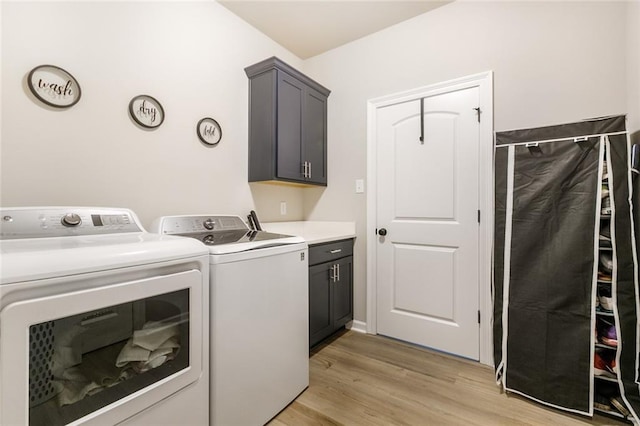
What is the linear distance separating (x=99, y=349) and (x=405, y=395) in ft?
5.21

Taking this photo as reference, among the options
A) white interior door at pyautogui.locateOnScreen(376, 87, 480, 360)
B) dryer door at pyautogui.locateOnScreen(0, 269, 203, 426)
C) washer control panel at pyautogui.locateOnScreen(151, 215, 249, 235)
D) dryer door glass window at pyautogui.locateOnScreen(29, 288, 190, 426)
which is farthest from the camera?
white interior door at pyautogui.locateOnScreen(376, 87, 480, 360)

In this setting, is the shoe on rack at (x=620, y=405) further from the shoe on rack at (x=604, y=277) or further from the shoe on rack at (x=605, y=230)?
the shoe on rack at (x=605, y=230)

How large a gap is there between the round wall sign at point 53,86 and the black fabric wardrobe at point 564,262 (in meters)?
2.43

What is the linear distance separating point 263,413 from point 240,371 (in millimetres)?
313

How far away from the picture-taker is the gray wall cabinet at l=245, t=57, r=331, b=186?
87.9 inches

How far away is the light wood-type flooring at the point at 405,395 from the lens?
1486mm

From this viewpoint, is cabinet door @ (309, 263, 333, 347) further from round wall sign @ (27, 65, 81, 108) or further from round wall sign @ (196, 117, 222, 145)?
round wall sign @ (27, 65, 81, 108)

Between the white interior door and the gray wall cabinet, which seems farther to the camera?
the gray wall cabinet

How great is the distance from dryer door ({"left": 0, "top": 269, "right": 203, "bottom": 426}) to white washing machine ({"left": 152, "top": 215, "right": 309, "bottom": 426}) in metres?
0.13

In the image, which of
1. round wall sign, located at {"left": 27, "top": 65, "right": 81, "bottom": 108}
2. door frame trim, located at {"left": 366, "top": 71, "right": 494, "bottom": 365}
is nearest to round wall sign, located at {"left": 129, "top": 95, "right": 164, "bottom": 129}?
round wall sign, located at {"left": 27, "top": 65, "right": 81, "bottom": 108}

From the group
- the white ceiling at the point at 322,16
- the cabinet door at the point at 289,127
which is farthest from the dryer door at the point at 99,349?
the white ceiling at the point at 322,16

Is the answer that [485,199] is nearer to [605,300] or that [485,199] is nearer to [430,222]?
[430,222]

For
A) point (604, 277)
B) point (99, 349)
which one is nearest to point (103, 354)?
point (99, 349)

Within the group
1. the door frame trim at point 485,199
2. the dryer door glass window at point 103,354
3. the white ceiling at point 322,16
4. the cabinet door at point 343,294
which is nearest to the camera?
the dryer door glass window at point 103,354
